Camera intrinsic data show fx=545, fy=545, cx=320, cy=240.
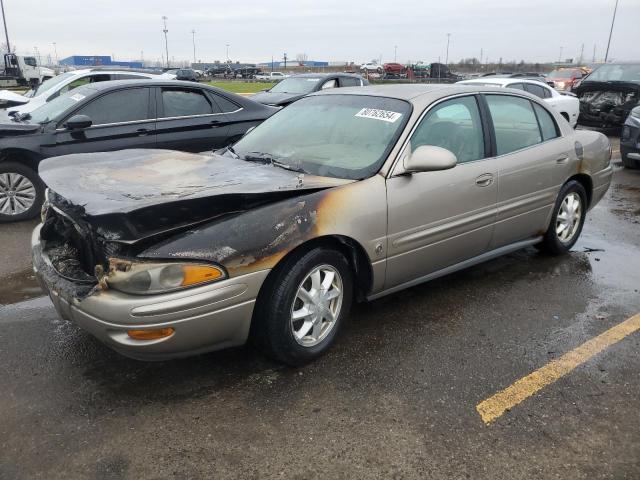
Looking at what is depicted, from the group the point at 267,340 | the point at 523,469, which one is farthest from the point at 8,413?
the point at 523,469

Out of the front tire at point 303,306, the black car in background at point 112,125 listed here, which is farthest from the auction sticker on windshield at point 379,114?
the black car in background at point 112,125

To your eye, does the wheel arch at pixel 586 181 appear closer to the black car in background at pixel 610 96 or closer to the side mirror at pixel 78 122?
the side mirror at pixel 78 122

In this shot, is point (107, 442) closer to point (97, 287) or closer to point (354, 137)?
point (97, 287)

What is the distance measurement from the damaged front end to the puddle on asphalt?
41.2ft

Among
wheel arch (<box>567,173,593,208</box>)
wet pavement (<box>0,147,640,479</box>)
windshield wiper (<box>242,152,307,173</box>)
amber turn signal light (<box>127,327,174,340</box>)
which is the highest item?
windshield wiper (<box>242,152,307,173</box>)

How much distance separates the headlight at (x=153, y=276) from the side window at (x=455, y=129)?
167 cm

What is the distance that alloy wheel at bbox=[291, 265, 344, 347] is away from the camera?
9.89ft

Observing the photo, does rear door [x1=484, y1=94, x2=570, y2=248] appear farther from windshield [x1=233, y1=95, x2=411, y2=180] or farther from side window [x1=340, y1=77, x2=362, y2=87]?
side window [x1=340, y1=77, x2=362, y2=87]

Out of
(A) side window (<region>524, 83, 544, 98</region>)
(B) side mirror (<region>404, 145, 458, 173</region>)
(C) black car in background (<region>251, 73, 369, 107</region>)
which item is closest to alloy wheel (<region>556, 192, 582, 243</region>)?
(B) side mirror (<region>404, 145, 458, 173</region>)

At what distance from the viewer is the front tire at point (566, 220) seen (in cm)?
472

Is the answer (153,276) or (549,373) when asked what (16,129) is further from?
(549,373)

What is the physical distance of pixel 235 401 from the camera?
279 cm

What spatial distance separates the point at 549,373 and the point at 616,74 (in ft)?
42.0

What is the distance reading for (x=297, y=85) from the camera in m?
12.4
